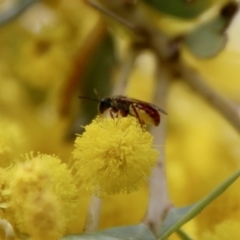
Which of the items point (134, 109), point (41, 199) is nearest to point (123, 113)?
point (134, 109)

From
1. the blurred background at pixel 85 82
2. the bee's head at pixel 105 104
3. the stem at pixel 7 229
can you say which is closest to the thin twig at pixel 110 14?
the blurred background at pixel 85 82

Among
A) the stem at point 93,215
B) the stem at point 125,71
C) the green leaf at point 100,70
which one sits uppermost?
the green leaf at point 100,70

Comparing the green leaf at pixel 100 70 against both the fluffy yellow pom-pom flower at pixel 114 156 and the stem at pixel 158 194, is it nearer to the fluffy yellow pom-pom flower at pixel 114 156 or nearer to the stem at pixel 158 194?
the stem at pixel 158 194

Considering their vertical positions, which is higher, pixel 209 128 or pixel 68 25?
pixel 68 25

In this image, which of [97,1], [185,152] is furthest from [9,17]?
[185,152]

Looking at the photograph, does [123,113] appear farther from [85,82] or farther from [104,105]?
[85,82]

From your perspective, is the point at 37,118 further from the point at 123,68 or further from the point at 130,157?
the point at 130,157
